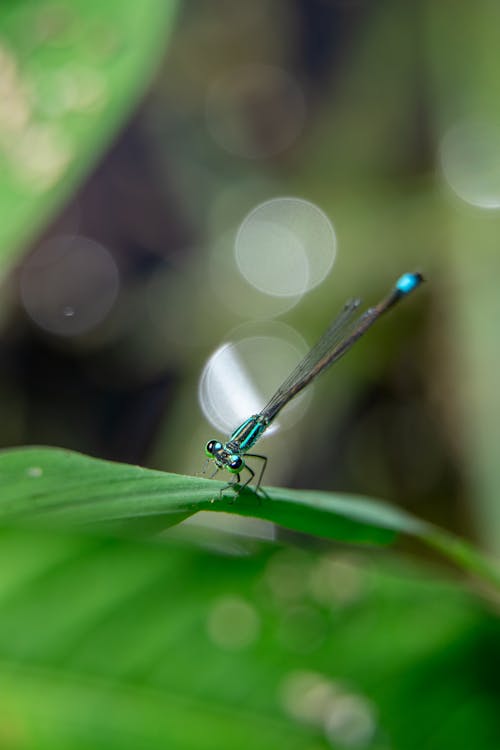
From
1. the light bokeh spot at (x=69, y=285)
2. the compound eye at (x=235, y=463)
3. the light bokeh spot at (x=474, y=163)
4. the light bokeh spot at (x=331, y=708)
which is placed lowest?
the light bokeh spot at (x=331, y=708)

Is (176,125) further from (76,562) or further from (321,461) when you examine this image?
(76,562)

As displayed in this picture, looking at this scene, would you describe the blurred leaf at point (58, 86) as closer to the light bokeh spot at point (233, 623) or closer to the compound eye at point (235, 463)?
the compound eye at point (235, 463)

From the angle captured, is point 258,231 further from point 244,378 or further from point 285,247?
point 244,378

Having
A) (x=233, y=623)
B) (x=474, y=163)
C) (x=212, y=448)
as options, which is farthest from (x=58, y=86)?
(x=474, y=163)

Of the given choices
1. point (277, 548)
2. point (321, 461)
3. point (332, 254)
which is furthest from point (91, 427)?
point (277, 548)

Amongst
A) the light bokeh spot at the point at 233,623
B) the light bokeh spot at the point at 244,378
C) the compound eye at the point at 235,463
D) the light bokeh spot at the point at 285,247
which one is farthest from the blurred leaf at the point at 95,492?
the light bokeh spot at the point at 285,247

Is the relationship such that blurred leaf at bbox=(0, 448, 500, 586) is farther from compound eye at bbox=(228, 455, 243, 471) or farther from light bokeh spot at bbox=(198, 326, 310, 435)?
light bokeh spot at bbox=(198, 326, 310, 435)
